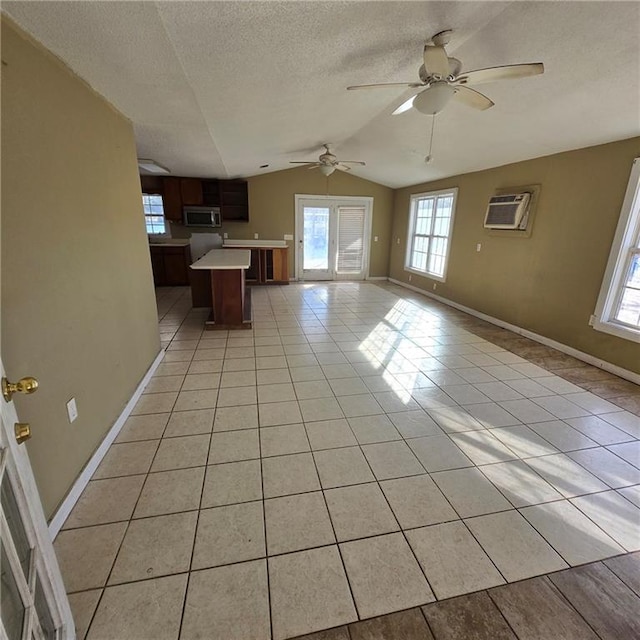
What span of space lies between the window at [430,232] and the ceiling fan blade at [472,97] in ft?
11.0

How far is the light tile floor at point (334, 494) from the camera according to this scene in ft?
4.17

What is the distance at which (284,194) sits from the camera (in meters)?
7.04

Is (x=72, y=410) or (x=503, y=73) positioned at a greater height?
(x=503, y=73)

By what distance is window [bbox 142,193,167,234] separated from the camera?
6730mm

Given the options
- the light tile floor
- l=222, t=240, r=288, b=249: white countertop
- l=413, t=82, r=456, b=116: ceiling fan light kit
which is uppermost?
l=413, t=82, r=456, b=116: ceiling fan light kit

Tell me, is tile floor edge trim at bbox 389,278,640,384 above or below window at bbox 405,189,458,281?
below

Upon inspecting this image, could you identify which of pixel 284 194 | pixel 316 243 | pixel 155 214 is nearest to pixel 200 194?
pixel 155 214

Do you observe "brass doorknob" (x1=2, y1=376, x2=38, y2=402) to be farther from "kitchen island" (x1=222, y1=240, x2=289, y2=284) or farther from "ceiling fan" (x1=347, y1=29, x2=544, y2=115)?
"kitchen island" (x1=222, y1=240, x2=289, y2=284)

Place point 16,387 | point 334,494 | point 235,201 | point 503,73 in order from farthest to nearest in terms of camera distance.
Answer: point 235,201 < point 503,73 < point 334,494 < point 16,387

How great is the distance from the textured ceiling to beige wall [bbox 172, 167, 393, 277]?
10.4 ft

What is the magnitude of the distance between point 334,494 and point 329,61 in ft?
8.63

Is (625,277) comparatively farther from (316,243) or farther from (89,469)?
(316,243)

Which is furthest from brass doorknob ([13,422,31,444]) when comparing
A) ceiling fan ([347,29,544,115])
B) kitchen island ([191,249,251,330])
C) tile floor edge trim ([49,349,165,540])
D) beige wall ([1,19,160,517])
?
kitchen island ([191,249,251,330])

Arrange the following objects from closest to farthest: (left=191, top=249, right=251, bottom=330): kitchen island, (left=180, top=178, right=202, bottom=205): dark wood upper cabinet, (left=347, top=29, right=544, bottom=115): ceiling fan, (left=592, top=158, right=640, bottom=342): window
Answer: (left=347, top=29, right=544, bottom=115): ceiling fan
(left=592, top=158, right=640, bottom=342): window
(left=191, top=249, right=251, bottom=330): kitchen island
(left=180, top=178, right=202, bottom=205): dark wood upper cabinet
